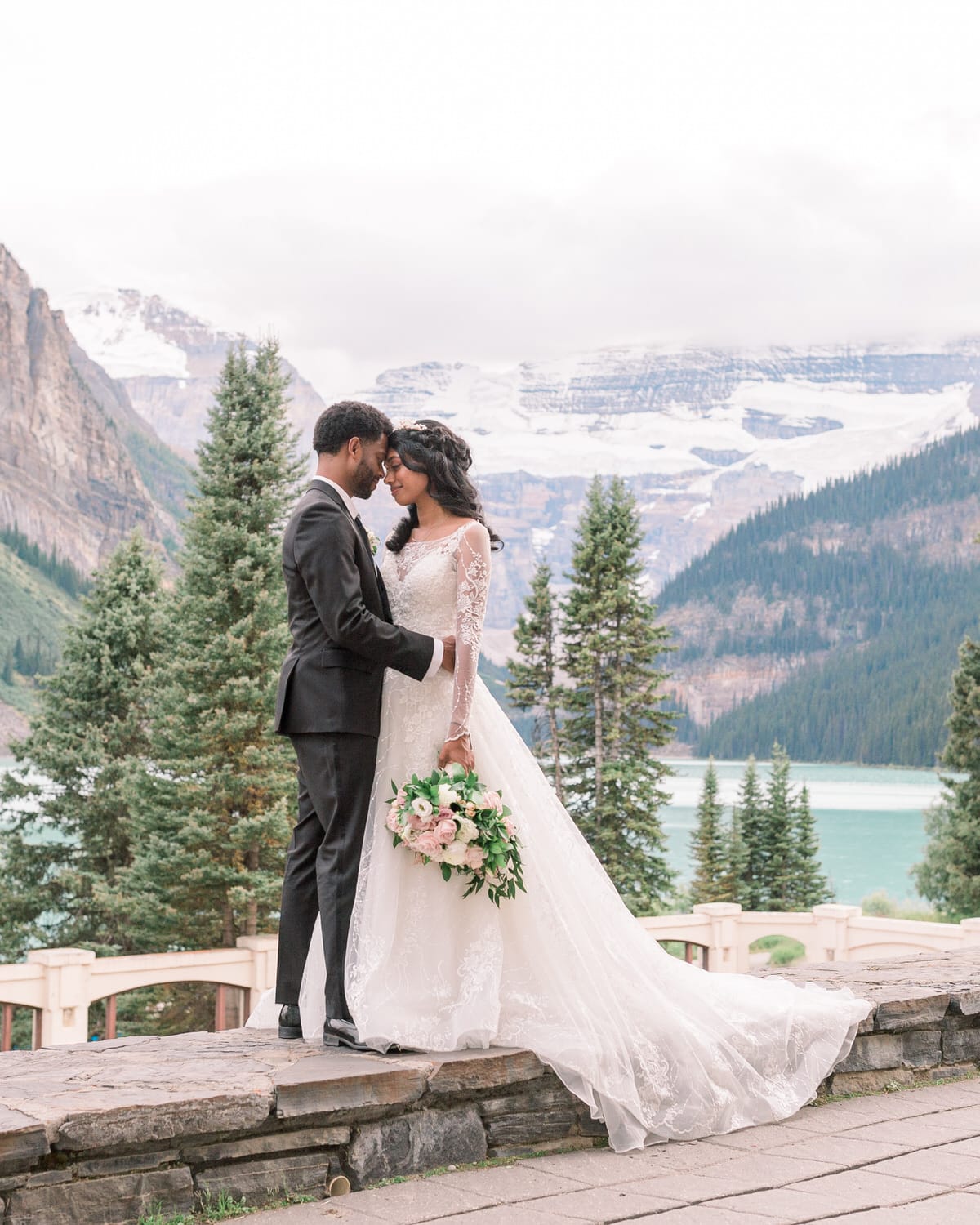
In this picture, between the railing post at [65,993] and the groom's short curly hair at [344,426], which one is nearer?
the groom's short curly hair at [344,426]

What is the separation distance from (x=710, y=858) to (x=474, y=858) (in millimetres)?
37114

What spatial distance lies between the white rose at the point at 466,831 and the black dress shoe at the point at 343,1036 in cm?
67

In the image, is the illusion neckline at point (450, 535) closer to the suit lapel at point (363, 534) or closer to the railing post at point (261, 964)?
the suit lapel at point (363, 534)

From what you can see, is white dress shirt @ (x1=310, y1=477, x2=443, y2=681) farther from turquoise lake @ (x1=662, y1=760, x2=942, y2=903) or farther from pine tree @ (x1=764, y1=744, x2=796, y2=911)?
turquoise lake @ (x1=662, y1=760, x2=942, y2=903)

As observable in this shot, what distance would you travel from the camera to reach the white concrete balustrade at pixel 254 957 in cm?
1481

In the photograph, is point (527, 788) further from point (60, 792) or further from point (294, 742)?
point (60, 792)

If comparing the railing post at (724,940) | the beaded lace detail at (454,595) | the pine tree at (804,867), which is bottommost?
the pine tree at (804,867)

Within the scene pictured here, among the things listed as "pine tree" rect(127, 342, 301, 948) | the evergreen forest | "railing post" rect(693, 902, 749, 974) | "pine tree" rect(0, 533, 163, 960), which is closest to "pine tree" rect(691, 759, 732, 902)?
"railing post" rect(693, 902, 749, 974)

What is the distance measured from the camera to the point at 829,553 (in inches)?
6673

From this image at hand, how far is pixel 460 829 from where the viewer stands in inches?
153

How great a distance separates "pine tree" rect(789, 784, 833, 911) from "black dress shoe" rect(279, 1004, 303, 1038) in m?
37.0

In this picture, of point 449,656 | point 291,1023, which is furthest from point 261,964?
point 449,656

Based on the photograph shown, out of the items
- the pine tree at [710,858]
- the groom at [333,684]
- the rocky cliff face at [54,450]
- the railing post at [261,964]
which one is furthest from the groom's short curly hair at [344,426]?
the rocky cliff face at [54,450]

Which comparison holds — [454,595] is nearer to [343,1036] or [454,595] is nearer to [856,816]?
[343,1036]
